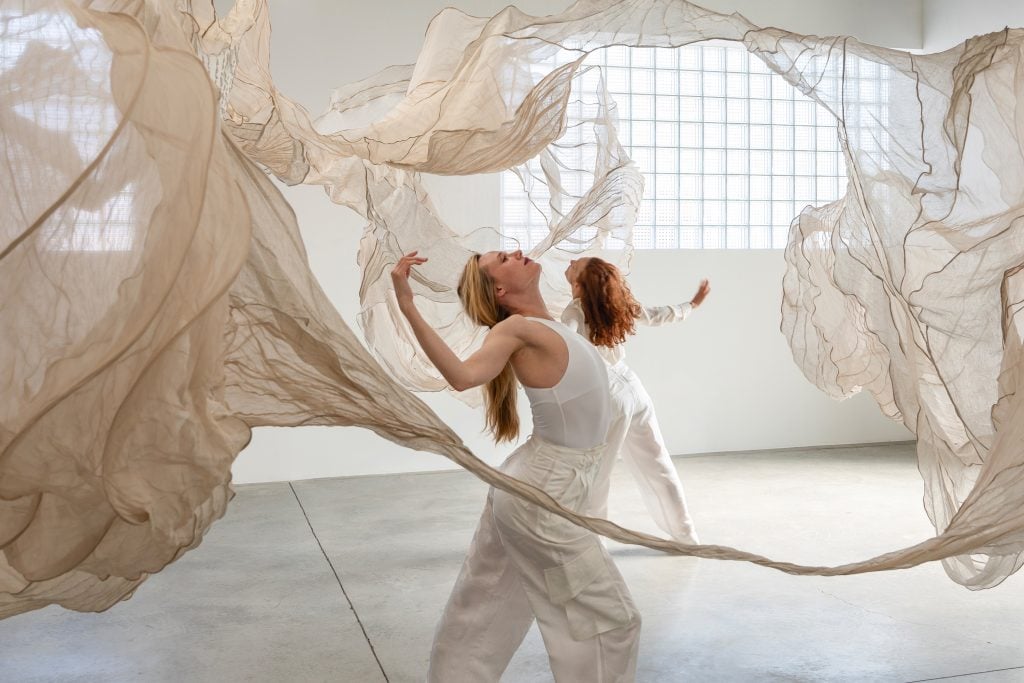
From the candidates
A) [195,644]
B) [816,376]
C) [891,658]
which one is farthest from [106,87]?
[891,658]

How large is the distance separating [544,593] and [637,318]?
2696mm

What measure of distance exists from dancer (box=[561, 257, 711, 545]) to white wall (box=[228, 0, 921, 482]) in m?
2.29

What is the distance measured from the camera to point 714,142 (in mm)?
8016

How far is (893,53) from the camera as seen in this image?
2459 mm

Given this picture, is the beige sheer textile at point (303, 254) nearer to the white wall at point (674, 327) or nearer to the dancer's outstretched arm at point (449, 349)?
the dancer's outstretched arm at point (449, 349)

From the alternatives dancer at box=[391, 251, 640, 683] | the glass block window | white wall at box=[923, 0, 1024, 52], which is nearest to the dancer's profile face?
dancer at box=[391, 251, 640, 683]

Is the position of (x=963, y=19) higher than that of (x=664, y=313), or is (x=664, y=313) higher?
(x=963, y=19)

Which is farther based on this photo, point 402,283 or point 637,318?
point 637,318

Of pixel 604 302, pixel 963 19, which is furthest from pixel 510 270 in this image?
pixel 963 19

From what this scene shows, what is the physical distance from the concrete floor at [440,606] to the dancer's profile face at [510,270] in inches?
53.4

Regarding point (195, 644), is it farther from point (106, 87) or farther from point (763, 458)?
point (763, 458)

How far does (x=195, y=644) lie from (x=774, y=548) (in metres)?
2.77

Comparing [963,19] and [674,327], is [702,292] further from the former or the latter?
[963,19]

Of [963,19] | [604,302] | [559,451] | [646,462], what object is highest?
[963,19]
